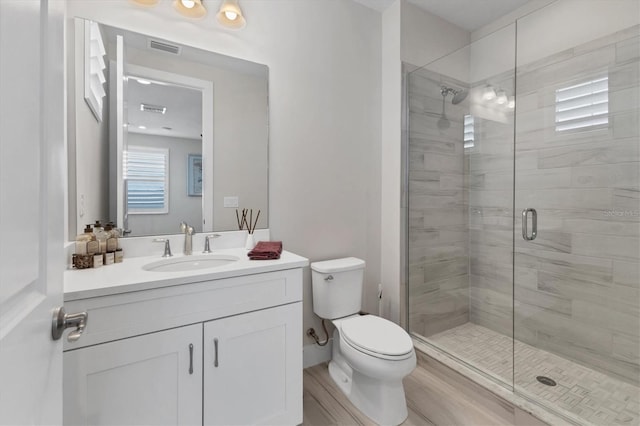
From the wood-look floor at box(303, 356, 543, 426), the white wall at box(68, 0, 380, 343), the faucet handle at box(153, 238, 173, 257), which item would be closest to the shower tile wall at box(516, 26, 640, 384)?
the wood-look floor at box(303, 356, 543, 426)

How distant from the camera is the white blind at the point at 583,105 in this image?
1954mm

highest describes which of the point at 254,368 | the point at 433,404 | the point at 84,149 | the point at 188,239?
the point at 84,149

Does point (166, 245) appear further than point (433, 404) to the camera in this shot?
No

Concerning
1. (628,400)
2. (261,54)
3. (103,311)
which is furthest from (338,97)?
(628,400)

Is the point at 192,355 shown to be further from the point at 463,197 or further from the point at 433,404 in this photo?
the point at 463,197

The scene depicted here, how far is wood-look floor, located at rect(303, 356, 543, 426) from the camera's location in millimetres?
1631

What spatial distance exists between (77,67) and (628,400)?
338cm

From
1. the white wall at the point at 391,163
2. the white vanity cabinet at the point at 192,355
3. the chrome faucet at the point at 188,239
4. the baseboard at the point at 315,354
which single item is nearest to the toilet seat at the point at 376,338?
the white vanity cabinet at the point at 192,355

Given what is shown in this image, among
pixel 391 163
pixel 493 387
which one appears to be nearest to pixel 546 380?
pixel 493 387

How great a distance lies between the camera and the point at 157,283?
45.7 inches

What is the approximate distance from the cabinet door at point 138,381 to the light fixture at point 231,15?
5.39ft

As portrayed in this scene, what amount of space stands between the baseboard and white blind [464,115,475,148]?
1911 millimetres

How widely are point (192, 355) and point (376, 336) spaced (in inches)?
36.3

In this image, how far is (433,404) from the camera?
176cm
